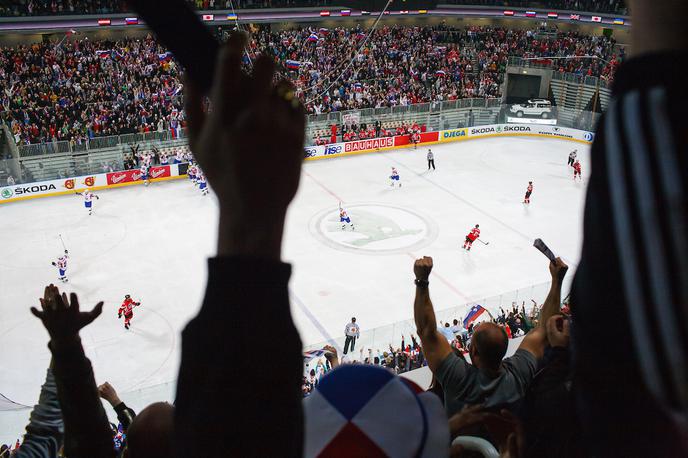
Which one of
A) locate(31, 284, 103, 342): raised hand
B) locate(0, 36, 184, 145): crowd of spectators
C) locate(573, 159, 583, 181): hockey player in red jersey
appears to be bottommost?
locate(573, 159, 583, 181): hockey player in red jersey

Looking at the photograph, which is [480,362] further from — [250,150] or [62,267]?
[62,267]

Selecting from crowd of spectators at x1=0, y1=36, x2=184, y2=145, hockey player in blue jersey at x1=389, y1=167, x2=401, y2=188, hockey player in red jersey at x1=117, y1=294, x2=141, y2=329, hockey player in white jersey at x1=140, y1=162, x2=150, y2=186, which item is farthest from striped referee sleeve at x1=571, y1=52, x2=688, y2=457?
crowd of spectators at x1=0, y1=36, x2=184, y2=145

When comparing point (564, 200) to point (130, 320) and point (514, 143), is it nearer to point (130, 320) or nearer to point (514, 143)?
point (514, 143)

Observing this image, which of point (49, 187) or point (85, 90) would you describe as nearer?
point (49, 187)

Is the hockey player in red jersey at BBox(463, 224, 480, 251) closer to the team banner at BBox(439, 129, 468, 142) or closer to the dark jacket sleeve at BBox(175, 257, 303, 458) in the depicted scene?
the team banner at BBox(439, 129, 468, 142)

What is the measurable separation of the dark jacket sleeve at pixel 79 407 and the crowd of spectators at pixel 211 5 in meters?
27.5

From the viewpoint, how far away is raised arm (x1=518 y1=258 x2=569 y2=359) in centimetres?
354

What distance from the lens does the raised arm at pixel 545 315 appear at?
354 cm

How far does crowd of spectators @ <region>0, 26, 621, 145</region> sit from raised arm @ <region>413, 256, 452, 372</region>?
29692mm

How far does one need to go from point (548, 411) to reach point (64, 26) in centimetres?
3962

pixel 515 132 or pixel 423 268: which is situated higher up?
pixel 423 268

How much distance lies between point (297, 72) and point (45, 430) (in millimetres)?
39327

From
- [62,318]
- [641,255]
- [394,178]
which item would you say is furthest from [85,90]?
[641,255]

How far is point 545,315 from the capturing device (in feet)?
12.3
